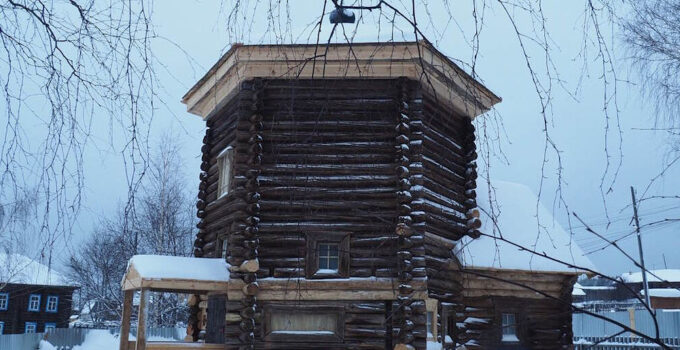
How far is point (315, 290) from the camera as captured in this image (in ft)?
43.1

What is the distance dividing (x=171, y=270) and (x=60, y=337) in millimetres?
23193

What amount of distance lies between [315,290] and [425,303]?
224 centimetres

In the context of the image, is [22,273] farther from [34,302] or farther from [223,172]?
[223,172]

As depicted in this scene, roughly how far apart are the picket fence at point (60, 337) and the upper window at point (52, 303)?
331 inches

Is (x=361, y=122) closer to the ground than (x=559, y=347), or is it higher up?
higher up

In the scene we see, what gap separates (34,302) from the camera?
4212cm

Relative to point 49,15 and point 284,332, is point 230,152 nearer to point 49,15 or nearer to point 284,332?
point 284,332

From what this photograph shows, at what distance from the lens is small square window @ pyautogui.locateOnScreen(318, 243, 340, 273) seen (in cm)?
1347

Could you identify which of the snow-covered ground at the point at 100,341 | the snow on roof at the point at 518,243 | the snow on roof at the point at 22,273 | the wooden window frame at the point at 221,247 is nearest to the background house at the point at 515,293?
the snow on roof at the point at 518,243

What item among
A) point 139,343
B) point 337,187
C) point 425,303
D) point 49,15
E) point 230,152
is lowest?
point 139,343

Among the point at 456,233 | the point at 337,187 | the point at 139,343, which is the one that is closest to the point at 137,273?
the point at 139,343

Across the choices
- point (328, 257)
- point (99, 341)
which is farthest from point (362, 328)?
point (99, 341)

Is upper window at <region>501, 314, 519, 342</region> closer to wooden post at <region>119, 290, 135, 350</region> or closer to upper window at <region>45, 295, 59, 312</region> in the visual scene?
wooden post at <region>119, 290, 135, 350</region>

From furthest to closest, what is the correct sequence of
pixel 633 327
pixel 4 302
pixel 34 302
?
pixel 34 302 < pixel 4 302 < pixel 633 327
